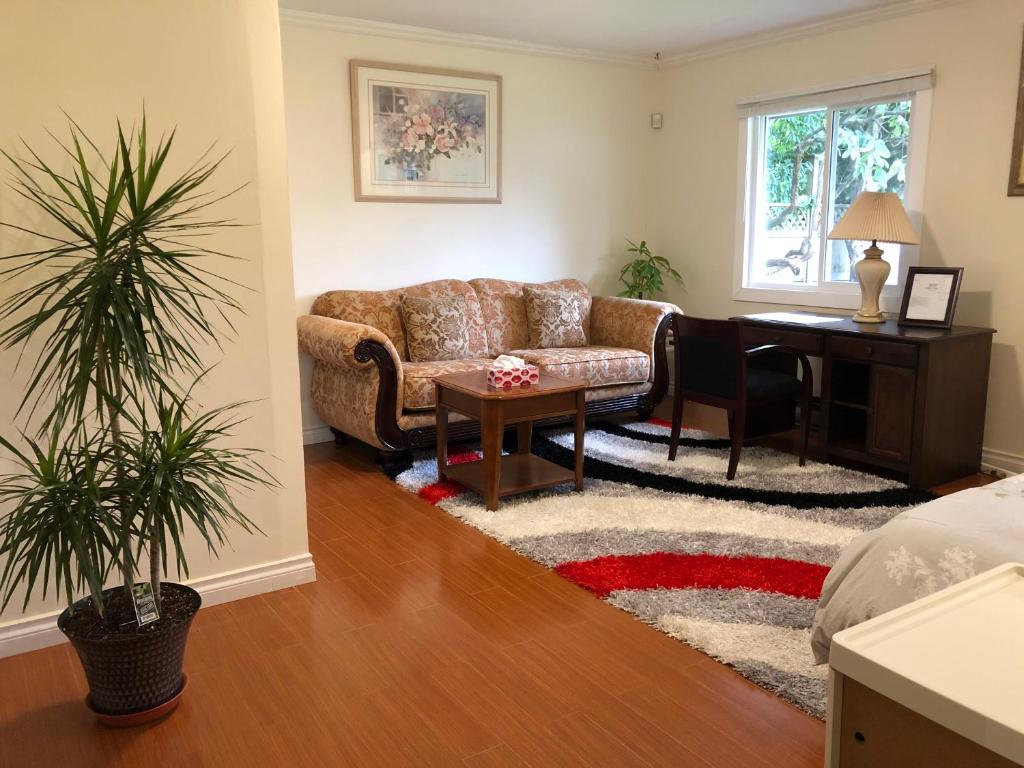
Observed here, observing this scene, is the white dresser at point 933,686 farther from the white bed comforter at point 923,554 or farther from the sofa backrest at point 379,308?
the sofa backrest at point 379,308

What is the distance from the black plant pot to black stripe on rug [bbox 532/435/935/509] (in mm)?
2390

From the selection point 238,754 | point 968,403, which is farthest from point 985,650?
point 968,403

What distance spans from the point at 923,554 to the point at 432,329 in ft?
10.6

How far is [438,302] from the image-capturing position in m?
4.82

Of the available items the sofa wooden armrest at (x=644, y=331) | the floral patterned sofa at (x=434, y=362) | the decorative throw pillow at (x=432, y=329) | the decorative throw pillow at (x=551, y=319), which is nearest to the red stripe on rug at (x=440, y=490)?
the floral patterned sofa at (x=434, y=362)

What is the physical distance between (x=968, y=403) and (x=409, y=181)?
10.9ft

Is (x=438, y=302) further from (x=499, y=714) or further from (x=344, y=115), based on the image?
(x=499, y=714)

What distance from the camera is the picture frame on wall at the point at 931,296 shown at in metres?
4.14

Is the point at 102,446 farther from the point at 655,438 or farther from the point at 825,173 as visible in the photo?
the point at 825,173

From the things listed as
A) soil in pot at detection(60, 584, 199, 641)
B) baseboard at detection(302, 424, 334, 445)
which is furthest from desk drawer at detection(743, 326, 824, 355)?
soil in pot at detection(60, 584, 199, 641)

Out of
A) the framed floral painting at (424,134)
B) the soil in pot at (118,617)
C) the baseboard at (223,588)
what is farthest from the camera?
the framed floral painting at (424,134)

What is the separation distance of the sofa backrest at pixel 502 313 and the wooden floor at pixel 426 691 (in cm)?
233

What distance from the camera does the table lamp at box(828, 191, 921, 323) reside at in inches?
165

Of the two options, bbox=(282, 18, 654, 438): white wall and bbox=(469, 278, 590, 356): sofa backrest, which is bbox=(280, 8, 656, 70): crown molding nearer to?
bbox=(282, 18, 654, 438): white wall
